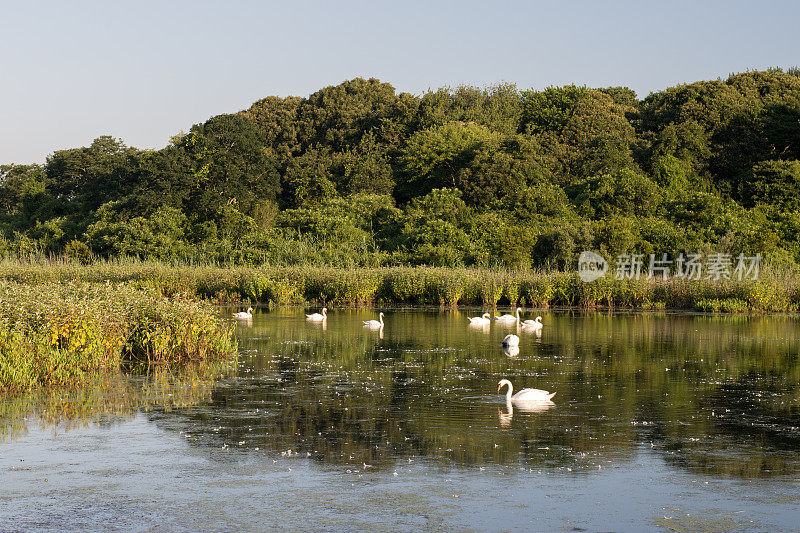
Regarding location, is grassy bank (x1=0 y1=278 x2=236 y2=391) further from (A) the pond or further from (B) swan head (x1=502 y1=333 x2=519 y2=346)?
(B) swan head (x1=502 y1=333 x2=519 y2=346)

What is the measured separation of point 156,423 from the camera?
1341 cm

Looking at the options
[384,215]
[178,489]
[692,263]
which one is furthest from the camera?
[384,215]

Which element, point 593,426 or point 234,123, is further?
point 234,123

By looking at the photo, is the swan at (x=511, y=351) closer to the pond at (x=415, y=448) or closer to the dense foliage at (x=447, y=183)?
the pond at (x=415, y=448)

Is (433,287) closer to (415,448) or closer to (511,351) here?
(511,351)

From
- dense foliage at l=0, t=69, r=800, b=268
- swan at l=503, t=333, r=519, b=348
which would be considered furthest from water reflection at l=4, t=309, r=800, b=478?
dense foliage at l=0, t=69, r=800, b=268

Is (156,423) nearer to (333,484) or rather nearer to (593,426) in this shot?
(333,484)

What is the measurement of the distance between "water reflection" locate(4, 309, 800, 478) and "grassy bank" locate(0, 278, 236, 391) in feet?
4.79

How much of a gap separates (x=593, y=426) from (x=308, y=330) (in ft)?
53.4

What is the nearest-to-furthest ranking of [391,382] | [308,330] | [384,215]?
[391,382], [308,330], [384,215]

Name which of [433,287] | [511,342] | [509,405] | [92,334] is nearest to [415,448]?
[509,405]

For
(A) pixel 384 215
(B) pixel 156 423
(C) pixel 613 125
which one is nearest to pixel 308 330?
(B) pixel 156 423

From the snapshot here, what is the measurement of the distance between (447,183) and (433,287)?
2784cm

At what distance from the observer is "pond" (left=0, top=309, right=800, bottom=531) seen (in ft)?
29.6
